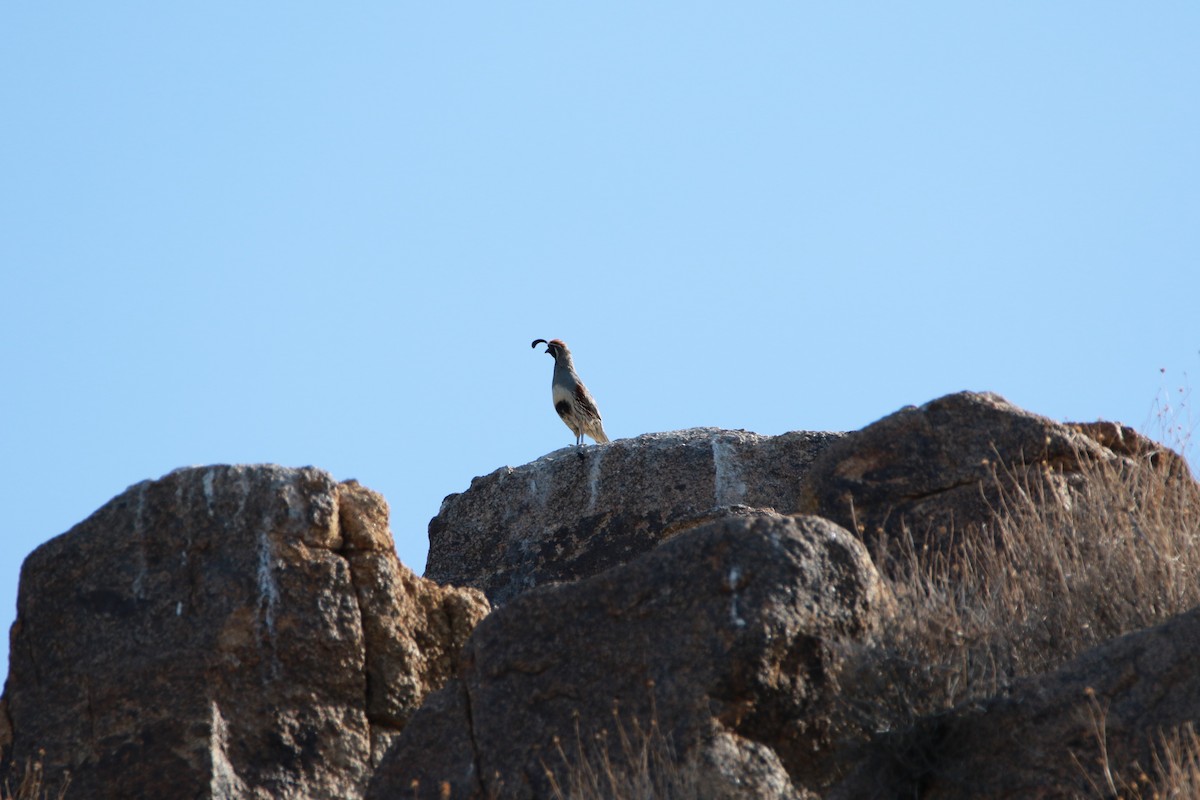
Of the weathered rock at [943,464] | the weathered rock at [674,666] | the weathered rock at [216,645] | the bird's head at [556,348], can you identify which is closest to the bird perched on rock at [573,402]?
the bird's head at [556,348]

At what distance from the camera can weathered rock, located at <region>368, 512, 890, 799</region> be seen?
614 cm

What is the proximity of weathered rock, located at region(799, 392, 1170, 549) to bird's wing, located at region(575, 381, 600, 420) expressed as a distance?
7269 millimetres

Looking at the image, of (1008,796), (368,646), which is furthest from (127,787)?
(1008,796)

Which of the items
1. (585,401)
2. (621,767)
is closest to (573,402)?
(585,401)

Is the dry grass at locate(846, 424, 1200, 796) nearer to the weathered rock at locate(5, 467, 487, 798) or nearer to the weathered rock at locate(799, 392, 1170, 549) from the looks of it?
the weathered rock at locate(799, 392, 1170, 549)

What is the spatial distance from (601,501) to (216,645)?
460cm

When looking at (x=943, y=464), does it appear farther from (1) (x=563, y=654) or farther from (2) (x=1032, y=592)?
(1) (x=563, y=654)

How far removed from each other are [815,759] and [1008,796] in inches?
31.1

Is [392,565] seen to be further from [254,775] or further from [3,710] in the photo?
[3,710]

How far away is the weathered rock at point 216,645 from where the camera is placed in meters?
7.10

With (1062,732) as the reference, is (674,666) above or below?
above

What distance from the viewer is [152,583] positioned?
291 inches

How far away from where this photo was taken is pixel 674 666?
6.25 metres

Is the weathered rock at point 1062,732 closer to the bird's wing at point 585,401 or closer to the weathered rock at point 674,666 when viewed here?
the weathered rock at point 674,666
